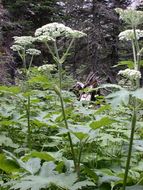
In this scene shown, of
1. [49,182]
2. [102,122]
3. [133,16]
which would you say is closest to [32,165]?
[49,182]

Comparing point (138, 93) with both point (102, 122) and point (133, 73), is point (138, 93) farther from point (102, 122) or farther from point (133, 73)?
point (102, 122)

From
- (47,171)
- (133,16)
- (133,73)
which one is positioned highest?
(133,16)

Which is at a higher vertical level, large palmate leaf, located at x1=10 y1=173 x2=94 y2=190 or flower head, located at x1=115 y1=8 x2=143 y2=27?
flower head, located at x1=115 y1=8 x2=143 y2=27

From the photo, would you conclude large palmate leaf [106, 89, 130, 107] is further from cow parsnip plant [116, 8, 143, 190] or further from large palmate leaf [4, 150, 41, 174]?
large palmate leaf [4, 150, 41, 174]

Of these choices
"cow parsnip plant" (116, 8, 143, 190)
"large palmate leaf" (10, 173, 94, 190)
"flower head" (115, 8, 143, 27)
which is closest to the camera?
"large palmate leaf" (10, 173, 94, 190)

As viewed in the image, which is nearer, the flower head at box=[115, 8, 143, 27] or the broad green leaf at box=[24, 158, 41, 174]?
the broad green leaf at box=[24, 158, 41, 174]

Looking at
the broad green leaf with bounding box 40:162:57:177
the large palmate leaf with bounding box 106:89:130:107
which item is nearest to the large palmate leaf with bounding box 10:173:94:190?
the broad green leaf with bounding box 40:162:57:177

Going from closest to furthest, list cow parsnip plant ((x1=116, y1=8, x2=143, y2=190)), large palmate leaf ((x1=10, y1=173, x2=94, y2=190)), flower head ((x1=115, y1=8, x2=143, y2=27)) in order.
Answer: large palmate leaf ((x1=10, y1=173, x2=94, y2=190))
cow parsnip plant ((x1=116, y1=8, x2=143, y2=190))
flower head ((x1=115, y1=8, x2=143, y2=27))

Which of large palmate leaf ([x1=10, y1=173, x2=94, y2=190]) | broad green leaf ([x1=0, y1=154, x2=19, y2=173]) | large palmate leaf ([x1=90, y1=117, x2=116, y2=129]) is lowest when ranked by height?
large palmate leaf ([x1=10, y1=173, x2=94, y2=190])

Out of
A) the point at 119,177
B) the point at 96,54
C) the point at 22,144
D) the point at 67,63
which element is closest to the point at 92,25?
the point at 96,54

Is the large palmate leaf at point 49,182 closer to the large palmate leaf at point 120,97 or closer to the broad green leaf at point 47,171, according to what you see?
the broad green leaf at point 47,171

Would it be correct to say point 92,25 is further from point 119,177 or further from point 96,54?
point 119,177

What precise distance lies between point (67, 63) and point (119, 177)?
20486 millimetres

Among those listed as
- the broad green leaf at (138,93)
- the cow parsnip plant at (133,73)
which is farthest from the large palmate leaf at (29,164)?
the broad green leaf at (138,93)
